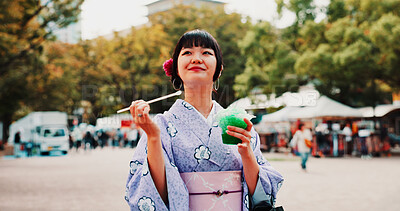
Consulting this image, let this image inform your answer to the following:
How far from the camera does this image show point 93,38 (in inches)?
1346

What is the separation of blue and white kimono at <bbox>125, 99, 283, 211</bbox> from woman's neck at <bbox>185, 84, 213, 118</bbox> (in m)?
0.07

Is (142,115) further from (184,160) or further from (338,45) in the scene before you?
(338,45)

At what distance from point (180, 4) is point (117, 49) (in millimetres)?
6194

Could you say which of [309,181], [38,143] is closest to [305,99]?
[309,181]

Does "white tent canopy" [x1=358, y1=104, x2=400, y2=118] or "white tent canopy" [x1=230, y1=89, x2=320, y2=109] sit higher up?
"white tent canopy" [x1=230, y1=89, x2=320, y2=109]

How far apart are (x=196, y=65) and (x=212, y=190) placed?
2.35ft

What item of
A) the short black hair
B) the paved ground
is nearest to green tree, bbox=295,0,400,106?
the paved ground

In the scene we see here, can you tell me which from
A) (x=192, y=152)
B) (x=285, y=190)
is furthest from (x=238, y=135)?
(x=285, y=190)

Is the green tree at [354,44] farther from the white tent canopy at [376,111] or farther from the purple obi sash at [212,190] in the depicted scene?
the purple obi sash at [212,190]

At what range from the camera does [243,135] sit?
214 centimetres

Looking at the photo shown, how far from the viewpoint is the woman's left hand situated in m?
2.12

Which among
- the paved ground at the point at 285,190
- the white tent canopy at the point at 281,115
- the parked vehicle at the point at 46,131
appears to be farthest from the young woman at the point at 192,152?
the parked vehicle at the point at 46,131

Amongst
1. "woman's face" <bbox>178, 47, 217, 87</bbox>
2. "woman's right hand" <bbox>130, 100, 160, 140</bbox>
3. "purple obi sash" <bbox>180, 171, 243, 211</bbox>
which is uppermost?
"woman's face" <bbox>178, 47, 217, 87</bbox>

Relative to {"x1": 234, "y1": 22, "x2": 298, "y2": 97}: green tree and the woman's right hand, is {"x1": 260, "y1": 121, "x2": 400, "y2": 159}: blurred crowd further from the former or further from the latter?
the woman's right hand
